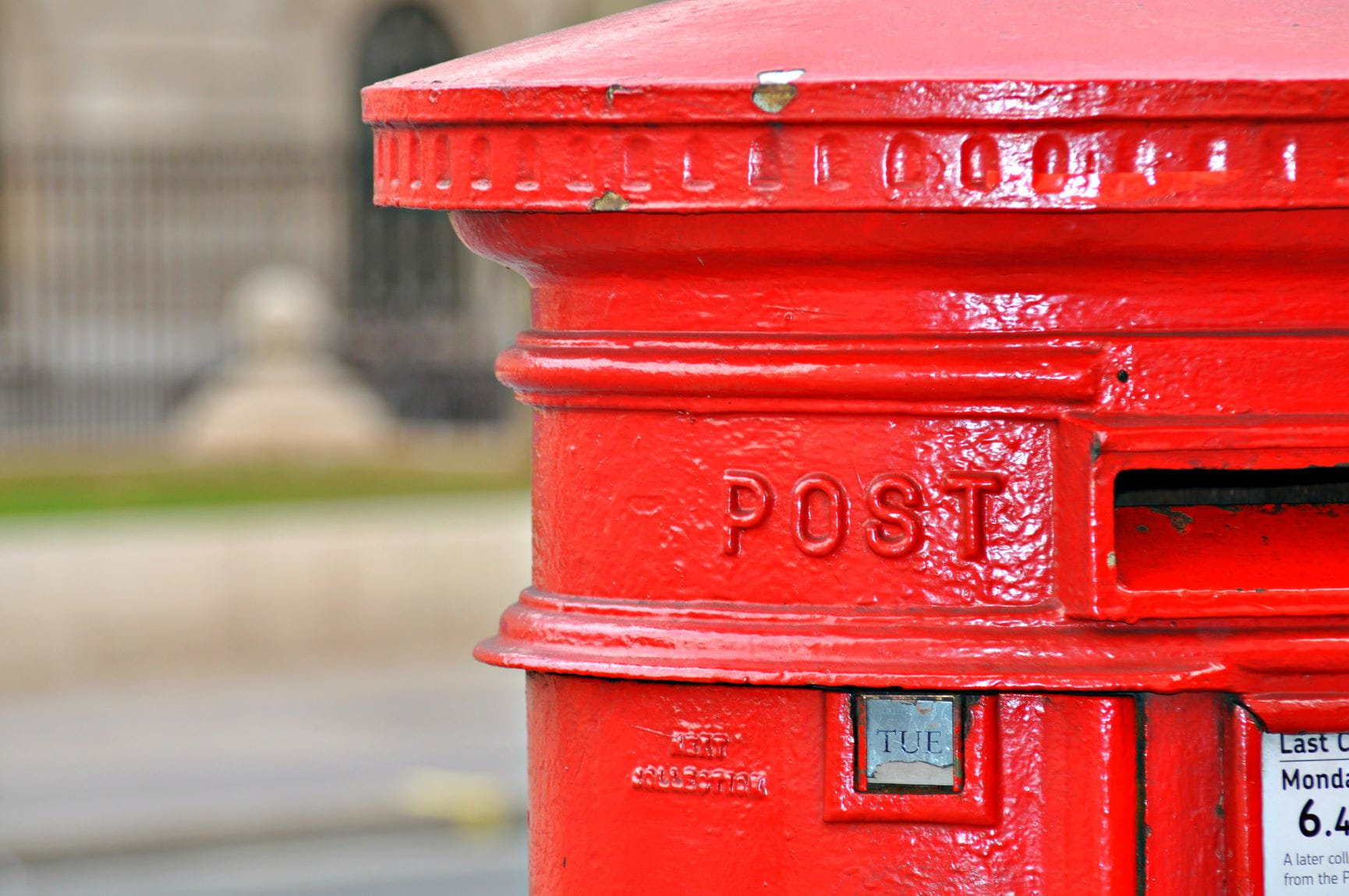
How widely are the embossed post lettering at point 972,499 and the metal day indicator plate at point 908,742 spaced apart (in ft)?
0.37

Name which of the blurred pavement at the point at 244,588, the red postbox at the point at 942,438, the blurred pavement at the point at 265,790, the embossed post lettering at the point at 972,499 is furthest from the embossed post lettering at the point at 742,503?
the blurred pavement at the point at 244,588

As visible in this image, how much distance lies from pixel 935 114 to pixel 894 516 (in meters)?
0.32

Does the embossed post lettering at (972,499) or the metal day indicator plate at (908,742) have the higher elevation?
the embossed post lettering at (972,499)

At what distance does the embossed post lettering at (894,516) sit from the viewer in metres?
1.77

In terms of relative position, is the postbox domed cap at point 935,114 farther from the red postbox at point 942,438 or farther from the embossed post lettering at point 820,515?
the embossed post lettering at point 820,515

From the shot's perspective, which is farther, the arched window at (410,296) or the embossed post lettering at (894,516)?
the arched window at (410,296)

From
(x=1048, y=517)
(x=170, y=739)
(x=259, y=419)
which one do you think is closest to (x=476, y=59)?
(x=1048, y=517)

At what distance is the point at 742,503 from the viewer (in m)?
1.81

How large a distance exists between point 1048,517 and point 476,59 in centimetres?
63

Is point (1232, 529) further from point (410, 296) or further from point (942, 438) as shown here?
point (410, 296)

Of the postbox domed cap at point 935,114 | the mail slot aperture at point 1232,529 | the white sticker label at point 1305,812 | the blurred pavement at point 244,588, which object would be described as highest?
the postbox domed cap at point 935,114

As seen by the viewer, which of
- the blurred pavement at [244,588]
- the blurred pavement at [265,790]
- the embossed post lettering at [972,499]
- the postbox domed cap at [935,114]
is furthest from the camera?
the blurred pavement at [244,588]

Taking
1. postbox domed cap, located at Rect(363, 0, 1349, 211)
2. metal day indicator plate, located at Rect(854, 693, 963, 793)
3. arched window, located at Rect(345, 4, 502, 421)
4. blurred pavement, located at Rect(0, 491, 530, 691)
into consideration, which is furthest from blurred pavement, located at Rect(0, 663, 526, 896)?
postbox domed cap, located at Rect(363, 0, 1349, 211)

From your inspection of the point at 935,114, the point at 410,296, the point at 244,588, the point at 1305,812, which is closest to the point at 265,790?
the point at 244,588
